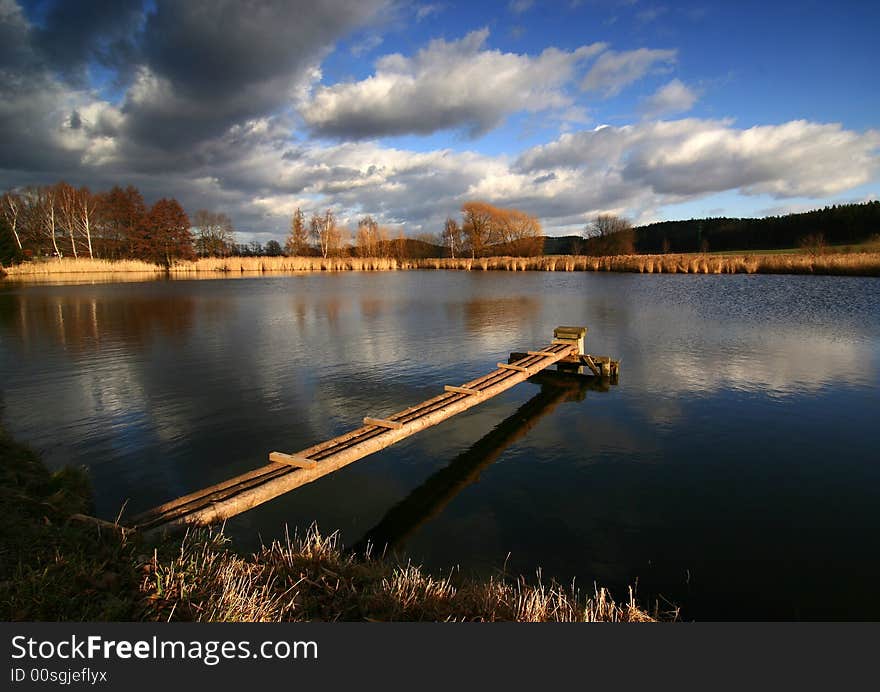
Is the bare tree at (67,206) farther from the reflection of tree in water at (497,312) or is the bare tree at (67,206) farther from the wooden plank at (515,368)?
the wooden plank at (515,368)

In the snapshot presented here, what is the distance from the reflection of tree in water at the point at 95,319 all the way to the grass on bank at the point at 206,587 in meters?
14.8

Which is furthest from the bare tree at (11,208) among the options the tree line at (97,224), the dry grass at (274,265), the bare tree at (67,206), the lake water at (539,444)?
the lake water at (539,444)

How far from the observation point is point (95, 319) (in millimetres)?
22281

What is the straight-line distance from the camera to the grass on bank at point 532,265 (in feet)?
147

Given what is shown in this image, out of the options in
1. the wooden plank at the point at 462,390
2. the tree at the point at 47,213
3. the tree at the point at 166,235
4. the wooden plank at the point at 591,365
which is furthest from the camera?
the tree at the point at 166,235

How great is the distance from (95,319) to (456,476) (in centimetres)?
2268

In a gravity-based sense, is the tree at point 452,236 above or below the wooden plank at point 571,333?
above

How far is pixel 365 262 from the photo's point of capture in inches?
2936

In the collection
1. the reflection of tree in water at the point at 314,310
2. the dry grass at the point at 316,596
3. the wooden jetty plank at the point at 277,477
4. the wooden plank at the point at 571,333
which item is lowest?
the dry grass at the point at 316,596

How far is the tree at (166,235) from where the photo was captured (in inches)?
2721

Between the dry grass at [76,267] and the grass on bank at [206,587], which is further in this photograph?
the dry grass at [76,267]

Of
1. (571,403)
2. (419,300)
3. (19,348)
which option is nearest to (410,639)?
(571,403)

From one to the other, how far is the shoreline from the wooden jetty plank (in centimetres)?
5033

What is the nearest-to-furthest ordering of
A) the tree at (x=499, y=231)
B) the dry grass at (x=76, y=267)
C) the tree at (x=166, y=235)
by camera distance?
1. the dry grass at (x=76, y=267)
2. the tree at (x=166, y=235)
3. the tree at (x=499, y=231)
